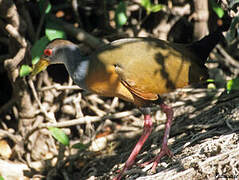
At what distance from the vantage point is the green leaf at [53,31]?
12.8 ft

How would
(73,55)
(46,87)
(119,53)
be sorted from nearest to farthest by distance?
1. (119,53)
2. (73,55)
3. (46,87)

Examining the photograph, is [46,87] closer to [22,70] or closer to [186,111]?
[22,70]

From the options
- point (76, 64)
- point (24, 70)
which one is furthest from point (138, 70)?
point (24, 70)

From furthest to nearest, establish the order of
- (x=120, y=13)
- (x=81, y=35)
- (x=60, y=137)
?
(x=81, y=35), (x=120, y=13), (x=60, y=137)

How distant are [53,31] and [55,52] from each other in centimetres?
42

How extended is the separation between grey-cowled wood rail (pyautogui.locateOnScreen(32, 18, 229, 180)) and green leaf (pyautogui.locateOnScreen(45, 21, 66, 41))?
347 mm

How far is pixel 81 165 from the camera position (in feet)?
14.1

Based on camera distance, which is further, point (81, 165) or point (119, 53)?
point (81, 165)

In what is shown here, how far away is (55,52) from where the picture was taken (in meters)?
3.64

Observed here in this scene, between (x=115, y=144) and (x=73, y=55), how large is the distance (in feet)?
4.55

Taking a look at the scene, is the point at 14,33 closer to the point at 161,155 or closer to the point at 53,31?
the point at 53,31

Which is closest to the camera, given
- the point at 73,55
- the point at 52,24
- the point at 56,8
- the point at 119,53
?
the point at 119,53

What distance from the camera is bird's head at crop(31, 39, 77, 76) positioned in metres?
3.62

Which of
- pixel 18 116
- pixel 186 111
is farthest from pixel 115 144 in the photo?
pixel 18 116
